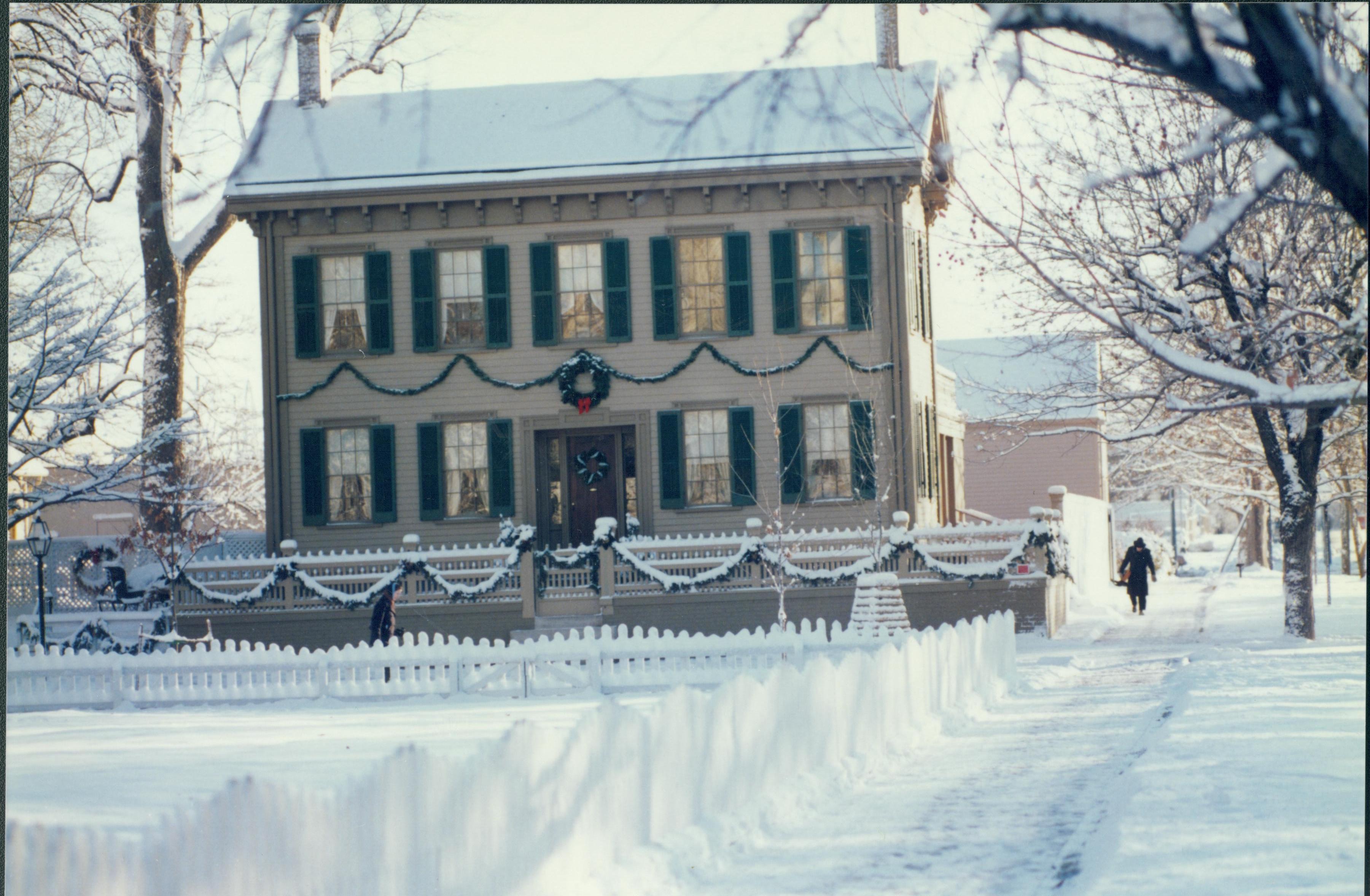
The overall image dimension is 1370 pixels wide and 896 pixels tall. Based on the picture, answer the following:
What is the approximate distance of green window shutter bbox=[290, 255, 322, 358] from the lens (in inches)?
986

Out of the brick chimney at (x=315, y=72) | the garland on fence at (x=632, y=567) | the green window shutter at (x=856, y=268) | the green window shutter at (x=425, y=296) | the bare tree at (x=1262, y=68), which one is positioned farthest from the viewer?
the brick chimney at (x=315, y=72)

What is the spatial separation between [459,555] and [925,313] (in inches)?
392

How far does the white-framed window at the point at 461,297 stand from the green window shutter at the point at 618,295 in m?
2.26

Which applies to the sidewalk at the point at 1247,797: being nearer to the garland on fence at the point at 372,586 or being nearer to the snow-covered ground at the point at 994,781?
the snow-covered ground at the point at 994,781

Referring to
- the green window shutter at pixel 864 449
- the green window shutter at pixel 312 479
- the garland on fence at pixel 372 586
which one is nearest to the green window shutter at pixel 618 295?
the garland on fence at pixel 372 586

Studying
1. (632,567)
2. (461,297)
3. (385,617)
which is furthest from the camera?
(461,297)

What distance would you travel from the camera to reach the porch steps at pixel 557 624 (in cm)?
2244

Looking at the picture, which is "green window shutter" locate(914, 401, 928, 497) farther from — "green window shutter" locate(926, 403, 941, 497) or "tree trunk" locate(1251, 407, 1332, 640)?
"tree trunk" locate(1251, 407, 1332, 640)

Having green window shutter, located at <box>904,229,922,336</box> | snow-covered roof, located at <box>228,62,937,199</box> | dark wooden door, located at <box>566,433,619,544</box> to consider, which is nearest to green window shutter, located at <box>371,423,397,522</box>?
dark wooden door, located at <box>566,433,619,544</box>

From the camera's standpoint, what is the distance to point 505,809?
605 cm

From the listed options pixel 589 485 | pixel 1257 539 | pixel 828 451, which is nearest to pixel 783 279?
pixel 828 451

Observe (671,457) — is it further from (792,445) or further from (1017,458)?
(1017,458)

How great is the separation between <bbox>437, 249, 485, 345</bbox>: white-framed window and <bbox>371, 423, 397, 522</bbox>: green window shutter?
1950 millimetres

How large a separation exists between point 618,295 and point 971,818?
16.9 m
